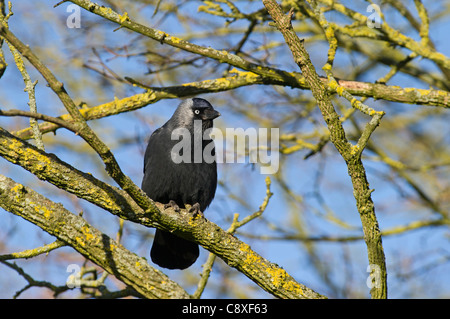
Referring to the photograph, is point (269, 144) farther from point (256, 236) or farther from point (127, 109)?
point (127, 109)

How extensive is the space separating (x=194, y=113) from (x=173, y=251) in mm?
1694

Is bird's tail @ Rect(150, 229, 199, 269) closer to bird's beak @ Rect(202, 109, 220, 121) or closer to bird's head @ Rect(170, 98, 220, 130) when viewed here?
bird's head @ Rect(170, 98, 220, 130)

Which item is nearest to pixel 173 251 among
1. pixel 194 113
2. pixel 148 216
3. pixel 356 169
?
pixel 194 113

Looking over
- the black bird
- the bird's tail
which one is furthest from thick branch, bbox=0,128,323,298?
the bird's tail

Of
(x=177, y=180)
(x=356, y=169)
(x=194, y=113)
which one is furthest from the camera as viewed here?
(x=194, y=113)

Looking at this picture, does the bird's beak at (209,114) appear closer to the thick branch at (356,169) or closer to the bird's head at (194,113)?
the bird's head at (194,113)

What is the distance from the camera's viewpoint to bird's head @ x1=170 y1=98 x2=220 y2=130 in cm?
646

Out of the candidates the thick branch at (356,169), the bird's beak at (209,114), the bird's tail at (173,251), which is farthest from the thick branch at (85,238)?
the bird's beak at (209,114)

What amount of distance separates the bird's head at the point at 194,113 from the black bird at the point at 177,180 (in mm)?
179

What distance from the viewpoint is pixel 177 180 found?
229 inches

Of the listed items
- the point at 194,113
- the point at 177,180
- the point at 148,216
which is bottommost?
the point at 148,216

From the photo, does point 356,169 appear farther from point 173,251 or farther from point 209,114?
point 209,114

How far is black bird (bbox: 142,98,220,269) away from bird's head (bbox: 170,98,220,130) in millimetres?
179

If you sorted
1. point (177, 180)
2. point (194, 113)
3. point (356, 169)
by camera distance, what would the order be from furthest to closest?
point (194, 113)
point (177, 180)
point (356, 169)
